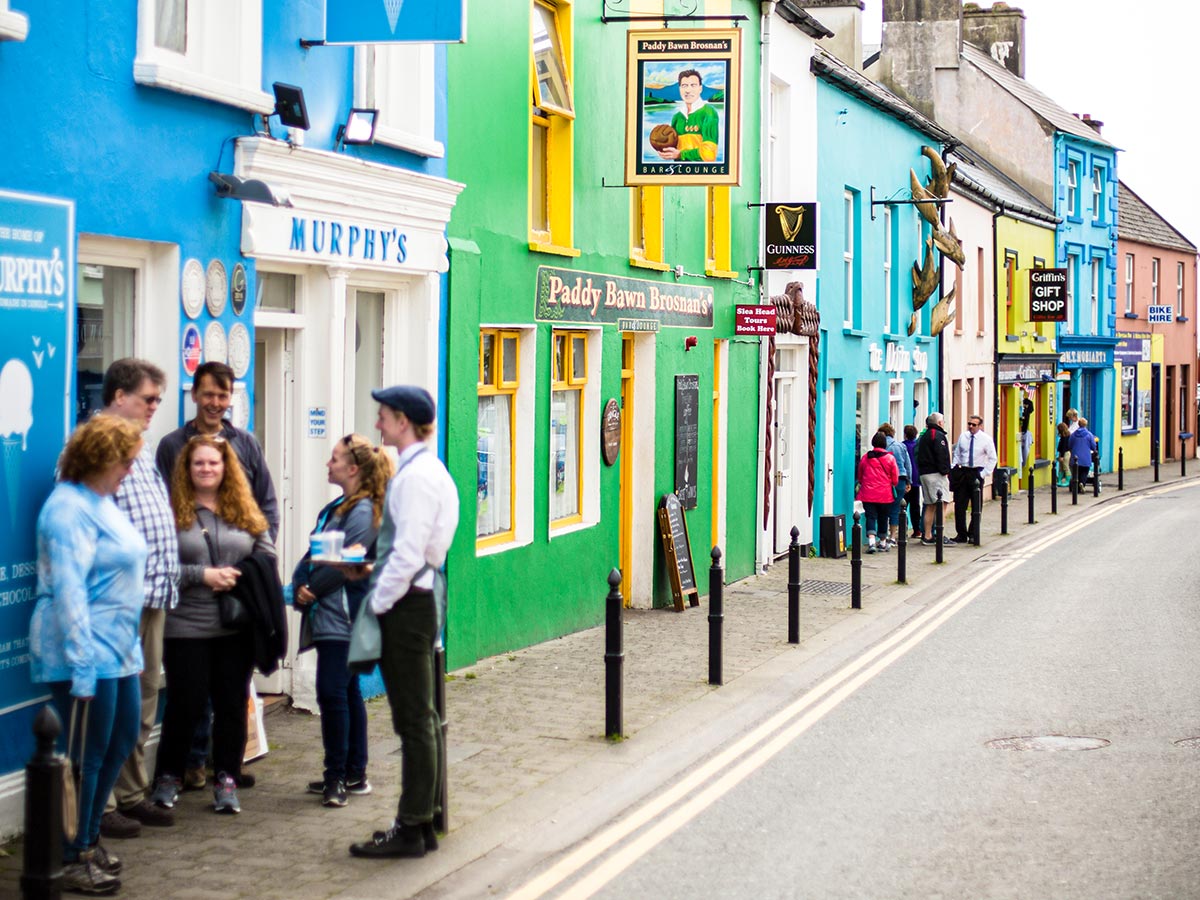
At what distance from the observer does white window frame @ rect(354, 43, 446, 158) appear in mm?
11047

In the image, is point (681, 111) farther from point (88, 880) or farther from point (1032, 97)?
point (1032, 97)

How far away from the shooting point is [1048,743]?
10125 millimetres

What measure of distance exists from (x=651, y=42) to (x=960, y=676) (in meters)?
6.64

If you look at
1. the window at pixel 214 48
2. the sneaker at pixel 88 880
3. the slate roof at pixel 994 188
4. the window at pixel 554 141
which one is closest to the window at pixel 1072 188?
the slate roof at pixel 994 188

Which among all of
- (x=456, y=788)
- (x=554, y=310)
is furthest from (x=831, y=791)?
(x=554, y=310)

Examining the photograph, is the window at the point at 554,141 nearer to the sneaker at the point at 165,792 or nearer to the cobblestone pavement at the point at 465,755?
the cobblestone pavement at the point at 465,755

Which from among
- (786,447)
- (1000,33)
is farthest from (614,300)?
(1000,33)

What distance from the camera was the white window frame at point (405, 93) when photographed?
1105 cm

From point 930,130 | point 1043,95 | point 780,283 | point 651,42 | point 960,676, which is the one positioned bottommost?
point 960,676

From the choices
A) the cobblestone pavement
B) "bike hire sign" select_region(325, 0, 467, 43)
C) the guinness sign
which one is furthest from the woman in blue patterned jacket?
the guinness sign

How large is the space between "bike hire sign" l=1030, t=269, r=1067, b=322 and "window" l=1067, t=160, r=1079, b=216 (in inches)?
278

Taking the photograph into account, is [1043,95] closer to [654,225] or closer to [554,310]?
[654,225]

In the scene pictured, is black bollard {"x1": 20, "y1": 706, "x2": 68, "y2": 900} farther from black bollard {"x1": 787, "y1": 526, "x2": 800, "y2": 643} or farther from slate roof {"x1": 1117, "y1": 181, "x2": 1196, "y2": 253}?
slate roof {"x1": 1117, "y1": 181, "x2": 1196, "y2": 253}

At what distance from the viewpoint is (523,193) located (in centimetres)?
1360
